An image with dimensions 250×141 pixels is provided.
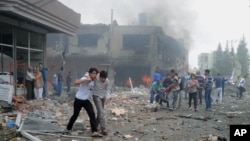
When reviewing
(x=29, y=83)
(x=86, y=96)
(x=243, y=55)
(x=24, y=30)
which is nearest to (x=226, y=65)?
(x=243, y=55)

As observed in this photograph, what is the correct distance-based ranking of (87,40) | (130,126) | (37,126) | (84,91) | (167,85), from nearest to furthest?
(84,91), (37,126), (130,126), (167,85), (87,40)

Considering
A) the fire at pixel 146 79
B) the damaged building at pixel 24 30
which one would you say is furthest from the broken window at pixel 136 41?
→ the damaged building at pixel 24 30

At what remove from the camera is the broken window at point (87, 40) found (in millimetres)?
35062

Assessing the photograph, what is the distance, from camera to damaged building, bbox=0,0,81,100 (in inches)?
478

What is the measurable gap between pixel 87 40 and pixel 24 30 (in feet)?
67.2

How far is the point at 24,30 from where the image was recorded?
48.5 feet

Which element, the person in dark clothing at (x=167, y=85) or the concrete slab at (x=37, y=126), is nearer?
the concrete slab at (x=37, y=126)

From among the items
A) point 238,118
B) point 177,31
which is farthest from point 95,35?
point 238,118

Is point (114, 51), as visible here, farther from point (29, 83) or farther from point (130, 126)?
point (130, 126)

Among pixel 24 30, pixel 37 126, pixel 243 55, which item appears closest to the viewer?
pixel 37 126

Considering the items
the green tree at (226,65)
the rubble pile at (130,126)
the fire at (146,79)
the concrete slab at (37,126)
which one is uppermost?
the green tree at (226,65)

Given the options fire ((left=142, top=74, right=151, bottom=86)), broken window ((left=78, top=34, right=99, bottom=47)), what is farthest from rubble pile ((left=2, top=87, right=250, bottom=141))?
broken window ((left=78, top=34, right=99, bottom=47))

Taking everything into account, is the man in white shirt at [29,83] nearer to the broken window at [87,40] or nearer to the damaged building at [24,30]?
the damaged building at [24,30]

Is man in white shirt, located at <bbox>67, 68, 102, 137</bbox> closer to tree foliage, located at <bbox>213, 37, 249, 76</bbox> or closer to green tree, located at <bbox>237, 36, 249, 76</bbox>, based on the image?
tree foliage, located at <bbox>213, 37, 249, 76</bbox>
